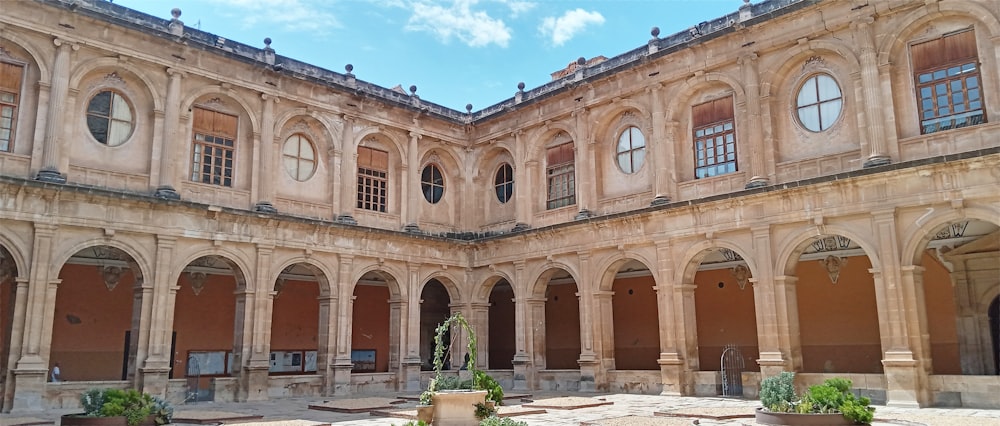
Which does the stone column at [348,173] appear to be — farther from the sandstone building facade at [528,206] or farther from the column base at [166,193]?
the column base at [166,193]

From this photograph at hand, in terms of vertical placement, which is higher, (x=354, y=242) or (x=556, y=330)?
(x=354, y=242)

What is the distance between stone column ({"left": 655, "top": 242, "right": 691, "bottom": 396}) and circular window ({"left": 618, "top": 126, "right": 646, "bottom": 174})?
2.53 meters

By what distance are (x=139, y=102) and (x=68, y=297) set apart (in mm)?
5345

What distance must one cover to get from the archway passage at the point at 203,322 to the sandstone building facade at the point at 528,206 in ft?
0.24

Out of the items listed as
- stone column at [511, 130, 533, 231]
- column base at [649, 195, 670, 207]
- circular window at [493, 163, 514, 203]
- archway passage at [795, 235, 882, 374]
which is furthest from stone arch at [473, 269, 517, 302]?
archway passage at [795, 235, 882, 374]

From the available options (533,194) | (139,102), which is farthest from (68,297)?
(533,194)

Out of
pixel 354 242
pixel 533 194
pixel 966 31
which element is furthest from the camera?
pixel 533 194

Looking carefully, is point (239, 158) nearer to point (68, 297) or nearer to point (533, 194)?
point (68, 297)

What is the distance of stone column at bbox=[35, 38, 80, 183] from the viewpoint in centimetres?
1567

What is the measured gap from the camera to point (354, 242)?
2053 cm

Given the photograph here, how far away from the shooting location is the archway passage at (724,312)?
20500mm

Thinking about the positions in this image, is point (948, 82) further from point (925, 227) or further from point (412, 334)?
point (412, 334)

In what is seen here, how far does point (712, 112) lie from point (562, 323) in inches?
389

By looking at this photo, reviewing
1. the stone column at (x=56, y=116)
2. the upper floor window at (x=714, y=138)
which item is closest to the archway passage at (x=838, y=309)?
the upper floor window at (x=714, y=138)
